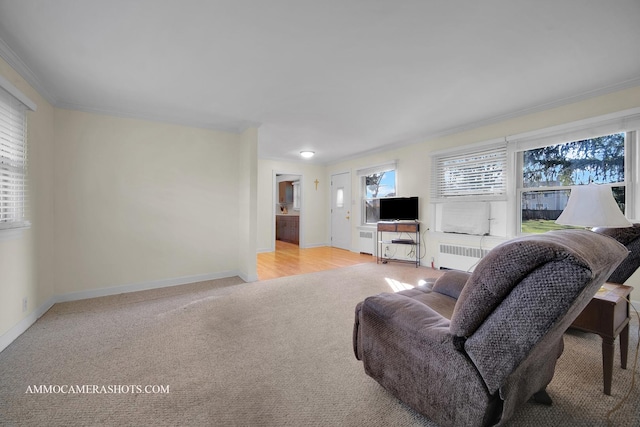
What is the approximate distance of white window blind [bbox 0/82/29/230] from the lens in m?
2.09

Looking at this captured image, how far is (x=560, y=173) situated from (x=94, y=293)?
20.5ft

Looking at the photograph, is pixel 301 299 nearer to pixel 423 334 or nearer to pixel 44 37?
pixel 423 334

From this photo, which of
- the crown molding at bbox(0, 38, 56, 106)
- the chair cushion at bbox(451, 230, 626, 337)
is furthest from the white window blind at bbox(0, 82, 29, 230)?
the chair cushion at bbox(451, 230, 626, 337)

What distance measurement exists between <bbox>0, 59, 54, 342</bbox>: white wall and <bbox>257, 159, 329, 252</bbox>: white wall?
12.5 ft

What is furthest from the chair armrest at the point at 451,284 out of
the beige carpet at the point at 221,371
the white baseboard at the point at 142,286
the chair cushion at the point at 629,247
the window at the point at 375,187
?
the window at the point at 375,187

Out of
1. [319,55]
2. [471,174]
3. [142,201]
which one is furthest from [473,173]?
[142,201]

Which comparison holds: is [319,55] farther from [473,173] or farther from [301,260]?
[301,260]

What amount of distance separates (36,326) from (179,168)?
229cm

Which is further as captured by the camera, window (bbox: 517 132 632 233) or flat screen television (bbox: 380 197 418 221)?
flat screen television (bbox: 380 197 418 221)

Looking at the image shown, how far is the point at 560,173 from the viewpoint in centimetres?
324

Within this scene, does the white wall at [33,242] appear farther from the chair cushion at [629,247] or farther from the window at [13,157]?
the chair cushion at [629,247]

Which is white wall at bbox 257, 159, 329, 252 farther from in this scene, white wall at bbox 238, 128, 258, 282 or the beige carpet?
the beige carpet

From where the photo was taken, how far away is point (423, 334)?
1.12 m

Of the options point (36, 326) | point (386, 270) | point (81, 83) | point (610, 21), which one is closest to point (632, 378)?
point (610, 21)
